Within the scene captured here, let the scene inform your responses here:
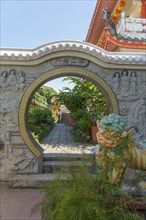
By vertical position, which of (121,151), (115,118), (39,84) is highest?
(39,84)

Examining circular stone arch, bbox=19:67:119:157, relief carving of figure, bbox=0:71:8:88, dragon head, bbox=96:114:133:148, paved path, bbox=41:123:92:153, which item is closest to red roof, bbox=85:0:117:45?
circular stone arch, bbox=19:67:119:157

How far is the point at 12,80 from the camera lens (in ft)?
12.8

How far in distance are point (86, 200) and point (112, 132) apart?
82 cm

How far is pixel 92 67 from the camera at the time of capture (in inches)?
159

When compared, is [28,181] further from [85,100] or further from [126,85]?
[85,100]

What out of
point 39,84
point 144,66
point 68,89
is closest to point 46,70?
point 39,84

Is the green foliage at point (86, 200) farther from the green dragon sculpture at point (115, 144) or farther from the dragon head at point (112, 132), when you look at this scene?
the dragon head at point (112, 132)

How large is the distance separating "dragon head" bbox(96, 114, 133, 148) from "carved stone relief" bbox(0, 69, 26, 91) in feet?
6.91

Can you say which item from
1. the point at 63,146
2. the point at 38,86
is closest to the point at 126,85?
the point at 38,86

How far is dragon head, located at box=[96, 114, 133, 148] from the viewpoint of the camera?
2.29m

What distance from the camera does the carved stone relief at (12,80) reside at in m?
3.90

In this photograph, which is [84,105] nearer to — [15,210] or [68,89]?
[68,89]

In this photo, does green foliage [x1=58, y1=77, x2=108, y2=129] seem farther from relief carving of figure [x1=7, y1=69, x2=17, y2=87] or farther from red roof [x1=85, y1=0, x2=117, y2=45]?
relief carving of figure [x1=7, y1=69, x2=17, y2=87]

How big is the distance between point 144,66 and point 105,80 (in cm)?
79
